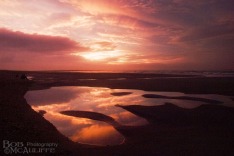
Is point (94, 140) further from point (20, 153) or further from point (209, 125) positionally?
point (209, 125)

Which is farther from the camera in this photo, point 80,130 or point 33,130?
point 80,130

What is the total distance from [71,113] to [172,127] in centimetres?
856

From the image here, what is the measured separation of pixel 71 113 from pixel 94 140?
7.09m

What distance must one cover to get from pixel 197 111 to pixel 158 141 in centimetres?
867

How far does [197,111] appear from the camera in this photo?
709 inches

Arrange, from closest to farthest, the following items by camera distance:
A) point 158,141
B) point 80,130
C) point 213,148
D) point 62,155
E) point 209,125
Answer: point 62,155 → point 213,148 → point 158,141 → point 80,130 → point 209,125

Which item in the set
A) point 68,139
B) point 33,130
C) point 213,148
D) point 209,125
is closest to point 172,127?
point 209,125

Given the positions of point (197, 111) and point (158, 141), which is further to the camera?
point (197, 111)

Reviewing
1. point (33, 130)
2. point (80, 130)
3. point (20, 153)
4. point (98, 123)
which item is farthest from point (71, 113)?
point (20, 153)

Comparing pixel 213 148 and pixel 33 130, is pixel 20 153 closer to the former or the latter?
pixel 33 130

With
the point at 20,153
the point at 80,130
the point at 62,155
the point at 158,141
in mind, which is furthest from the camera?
the point at 80,130

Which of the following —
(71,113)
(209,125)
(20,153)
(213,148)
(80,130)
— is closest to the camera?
(20,153)

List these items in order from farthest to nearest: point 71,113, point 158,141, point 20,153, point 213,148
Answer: point 71,113 < point 158,141 < point 213,148 < point 20,153

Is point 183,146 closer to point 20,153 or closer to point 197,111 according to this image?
point 20,153
